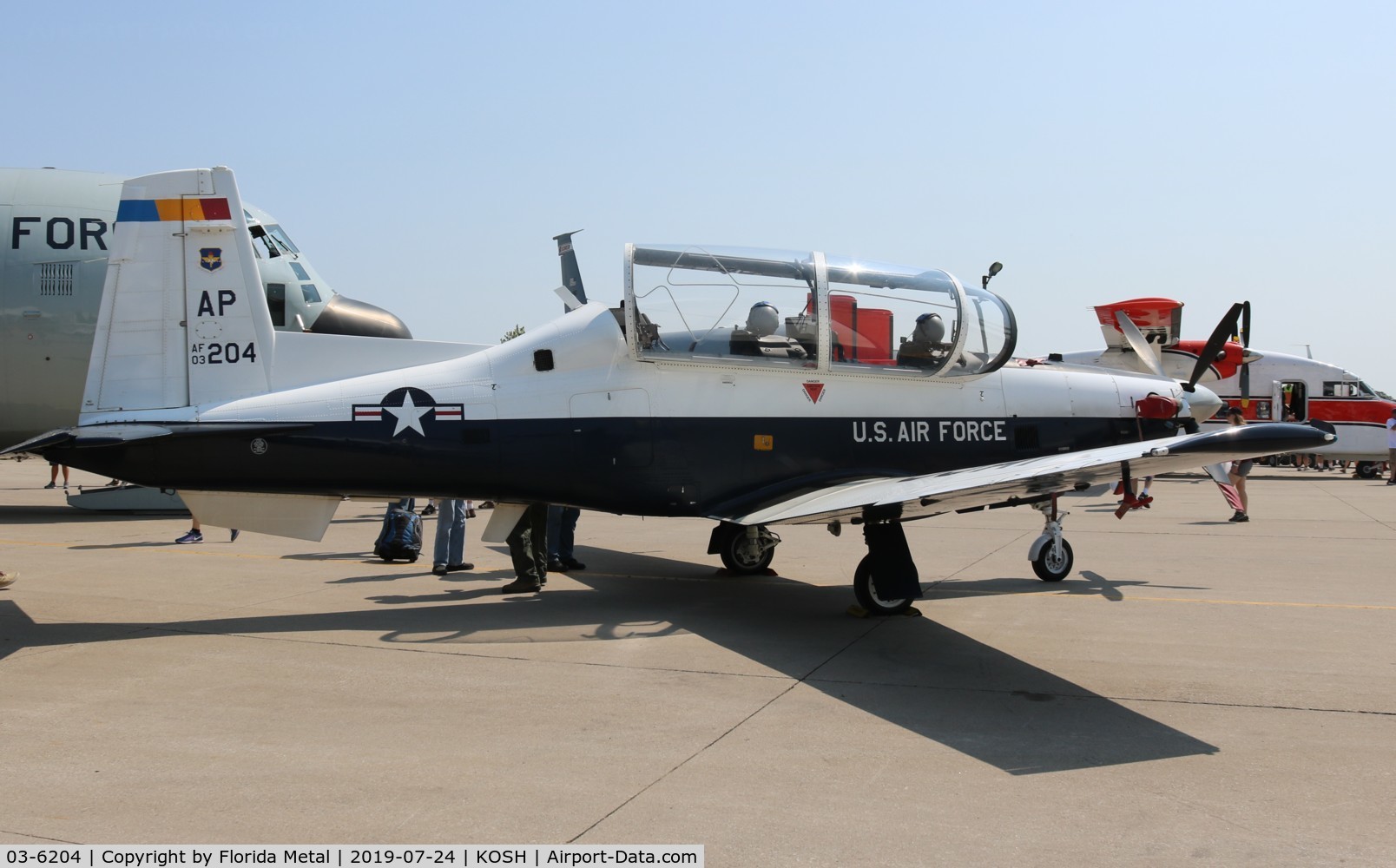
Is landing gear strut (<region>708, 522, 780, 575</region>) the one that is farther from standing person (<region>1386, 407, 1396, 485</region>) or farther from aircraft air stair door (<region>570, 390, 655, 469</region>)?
standing person (<region>1386, 407, 1396, 485</region>)

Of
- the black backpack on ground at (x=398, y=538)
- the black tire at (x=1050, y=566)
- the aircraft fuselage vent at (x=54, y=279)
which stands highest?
the aircraft fuselage vent at (x=54, y=279)

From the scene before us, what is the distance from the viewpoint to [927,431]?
8.98 m

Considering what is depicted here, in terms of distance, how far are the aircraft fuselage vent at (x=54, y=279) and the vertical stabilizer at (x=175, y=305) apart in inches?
340

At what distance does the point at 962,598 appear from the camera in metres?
9.46

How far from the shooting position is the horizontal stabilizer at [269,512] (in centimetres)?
787

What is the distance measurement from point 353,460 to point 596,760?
396 cm

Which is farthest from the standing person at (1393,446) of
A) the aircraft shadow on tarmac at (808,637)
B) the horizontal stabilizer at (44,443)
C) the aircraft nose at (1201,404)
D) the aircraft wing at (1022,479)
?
the horizontal stabilizer at (44,443)

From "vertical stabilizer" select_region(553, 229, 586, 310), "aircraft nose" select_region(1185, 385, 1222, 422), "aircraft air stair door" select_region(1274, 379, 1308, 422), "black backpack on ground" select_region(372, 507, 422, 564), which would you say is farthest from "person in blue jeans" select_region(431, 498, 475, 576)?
"aircraft air stair door" select_region(1274, 379, 1308, 422)

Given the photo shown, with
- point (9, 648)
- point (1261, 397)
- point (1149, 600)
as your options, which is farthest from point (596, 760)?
point (1261, 397)

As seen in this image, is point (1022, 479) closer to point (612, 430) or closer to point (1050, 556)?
point (612, 430)

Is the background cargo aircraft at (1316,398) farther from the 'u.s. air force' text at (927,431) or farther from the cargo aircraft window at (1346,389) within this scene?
the 'u.s. air force' text at (927,431)

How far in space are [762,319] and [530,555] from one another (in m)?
3.28

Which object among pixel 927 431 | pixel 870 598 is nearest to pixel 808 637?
pixel 870 598

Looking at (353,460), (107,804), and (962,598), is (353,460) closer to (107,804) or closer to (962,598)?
(107,804)
